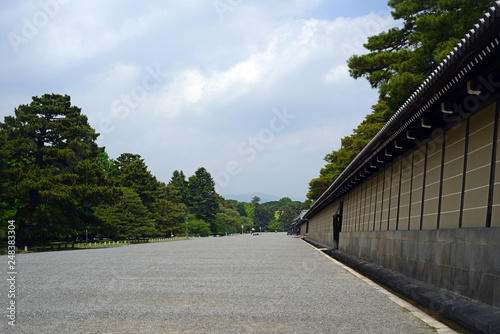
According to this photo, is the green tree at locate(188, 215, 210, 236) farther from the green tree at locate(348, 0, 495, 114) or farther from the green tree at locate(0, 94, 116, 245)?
the green tree at locate(348, 0, 495, 114)

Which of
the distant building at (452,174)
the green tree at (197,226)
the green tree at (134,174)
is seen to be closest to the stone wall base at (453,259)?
the distant building at (452,174)

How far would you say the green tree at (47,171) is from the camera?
35688 mm

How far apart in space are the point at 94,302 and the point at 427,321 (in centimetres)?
592

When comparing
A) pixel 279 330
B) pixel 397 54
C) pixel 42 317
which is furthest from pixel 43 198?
pixel 279 330

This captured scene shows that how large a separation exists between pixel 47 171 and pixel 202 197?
272 feet

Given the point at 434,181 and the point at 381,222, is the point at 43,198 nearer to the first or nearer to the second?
the point at 381,222

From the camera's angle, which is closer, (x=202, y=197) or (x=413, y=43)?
(x=413, y=43)

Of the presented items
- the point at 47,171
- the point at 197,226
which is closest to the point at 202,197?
the point at 197,226

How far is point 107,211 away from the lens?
53562 mm

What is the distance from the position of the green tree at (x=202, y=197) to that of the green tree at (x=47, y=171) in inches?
2940

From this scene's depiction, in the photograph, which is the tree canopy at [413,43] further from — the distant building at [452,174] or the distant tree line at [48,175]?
the distant tree line at [48,175]

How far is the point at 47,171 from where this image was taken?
120ft

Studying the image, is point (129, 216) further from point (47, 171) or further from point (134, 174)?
point (47, 171)

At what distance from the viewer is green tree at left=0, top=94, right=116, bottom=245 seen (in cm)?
3569
